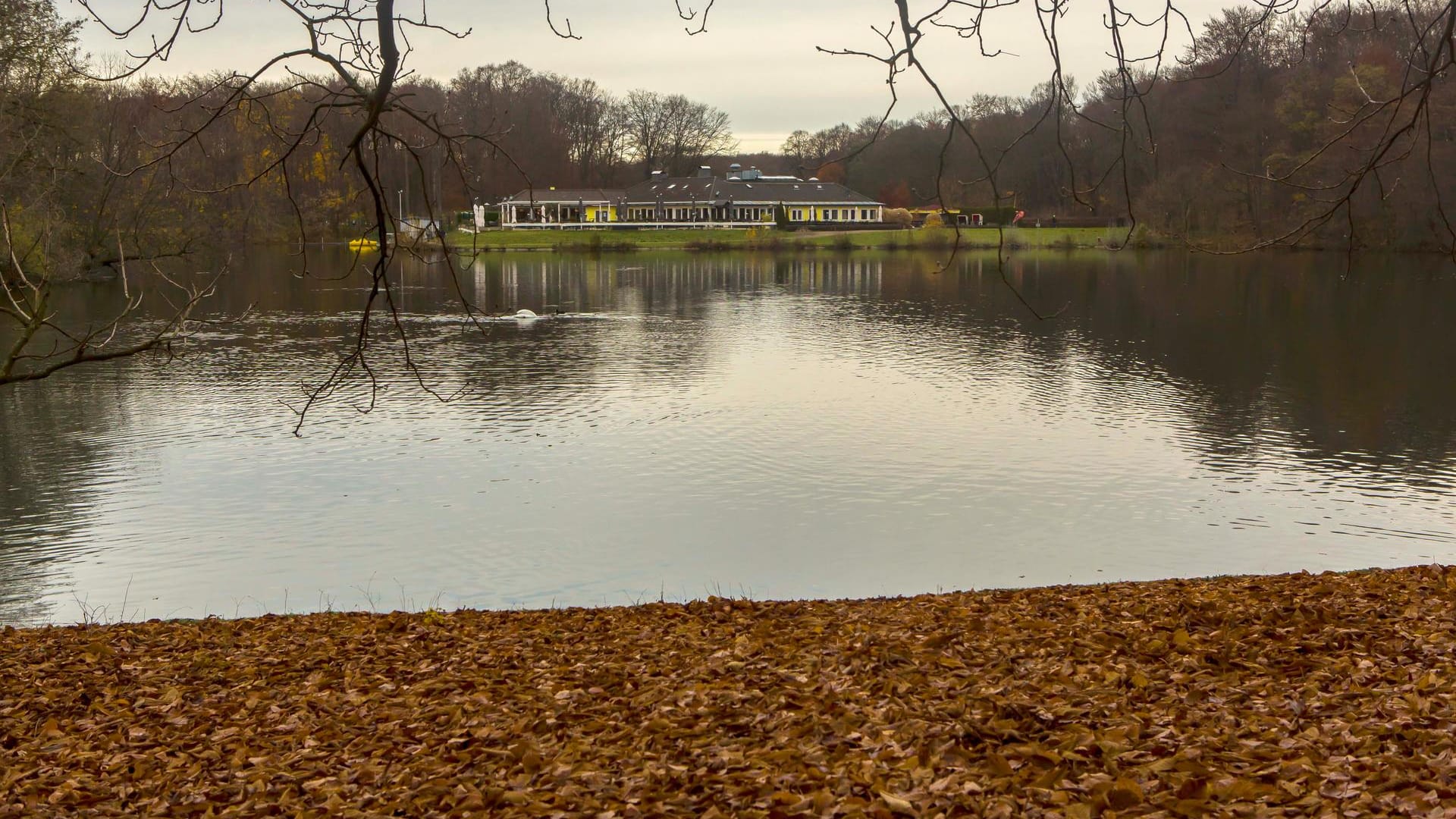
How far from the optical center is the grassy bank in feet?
262

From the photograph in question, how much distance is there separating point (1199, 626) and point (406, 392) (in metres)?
17.5

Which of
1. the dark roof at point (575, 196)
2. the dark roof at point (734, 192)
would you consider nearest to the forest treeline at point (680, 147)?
the dark roof at point (575, 196)

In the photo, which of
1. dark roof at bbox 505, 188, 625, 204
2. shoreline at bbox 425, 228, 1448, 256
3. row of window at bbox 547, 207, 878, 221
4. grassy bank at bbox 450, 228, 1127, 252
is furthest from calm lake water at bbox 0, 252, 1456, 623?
row of window at bbox 547, 207, 878, 221

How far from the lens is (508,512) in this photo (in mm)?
14055

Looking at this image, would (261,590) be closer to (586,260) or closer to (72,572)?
(72,572)

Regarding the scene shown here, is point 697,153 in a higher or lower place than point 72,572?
higher

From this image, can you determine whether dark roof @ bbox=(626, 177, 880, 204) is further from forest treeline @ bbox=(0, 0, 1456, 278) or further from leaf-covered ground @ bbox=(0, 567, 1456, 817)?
leaf-covered ground @ bbox=(0, 567, 1456, 817)

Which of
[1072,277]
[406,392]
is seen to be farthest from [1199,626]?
[1072,277]

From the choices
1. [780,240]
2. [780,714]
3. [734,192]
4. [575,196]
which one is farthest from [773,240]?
[780,714]

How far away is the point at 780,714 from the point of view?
5.64 metres

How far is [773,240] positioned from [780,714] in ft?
264

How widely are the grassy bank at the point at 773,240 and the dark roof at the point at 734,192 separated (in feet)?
38.2

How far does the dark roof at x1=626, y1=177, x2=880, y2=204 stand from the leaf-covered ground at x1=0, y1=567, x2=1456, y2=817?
93.6 meters

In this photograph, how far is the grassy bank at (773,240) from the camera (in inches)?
3142
